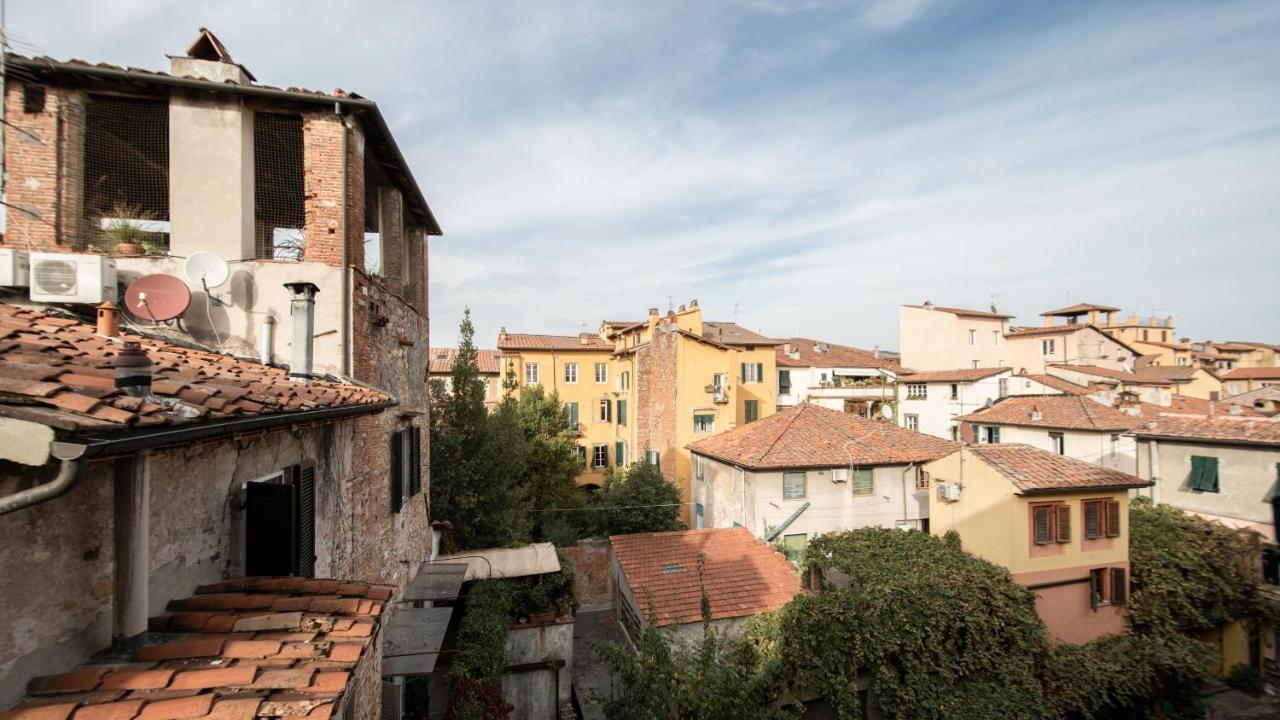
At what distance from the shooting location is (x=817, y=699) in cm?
1163

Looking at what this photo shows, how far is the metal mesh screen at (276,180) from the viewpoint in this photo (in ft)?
23.1

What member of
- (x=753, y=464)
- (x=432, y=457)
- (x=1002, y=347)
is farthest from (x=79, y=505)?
(x=1002, y=347)

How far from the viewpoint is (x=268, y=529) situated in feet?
14.4

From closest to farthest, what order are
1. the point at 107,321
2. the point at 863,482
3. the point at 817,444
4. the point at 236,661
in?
the point at 236,661 < the point at 107,321 < the point at 863,482 < the point at 817,444

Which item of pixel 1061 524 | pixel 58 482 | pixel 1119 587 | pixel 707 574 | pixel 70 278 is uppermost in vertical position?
pixel 70 278

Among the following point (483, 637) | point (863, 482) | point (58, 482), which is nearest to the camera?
point (58, 482)

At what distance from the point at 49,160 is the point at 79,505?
584 centimetres

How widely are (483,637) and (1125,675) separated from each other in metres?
16.7

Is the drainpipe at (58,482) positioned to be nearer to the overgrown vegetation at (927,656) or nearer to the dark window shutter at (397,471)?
the dark window shutter at (397,471)

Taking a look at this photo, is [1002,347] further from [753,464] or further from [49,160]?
[49,160]

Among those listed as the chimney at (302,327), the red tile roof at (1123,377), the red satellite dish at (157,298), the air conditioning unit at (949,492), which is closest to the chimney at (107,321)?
the red satellite dish at (157,298)

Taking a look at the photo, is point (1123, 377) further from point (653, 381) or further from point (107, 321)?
point (107, 321)

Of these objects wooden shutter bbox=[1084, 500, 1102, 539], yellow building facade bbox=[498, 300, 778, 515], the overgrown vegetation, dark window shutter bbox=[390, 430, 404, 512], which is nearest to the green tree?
the overgrown vegetation

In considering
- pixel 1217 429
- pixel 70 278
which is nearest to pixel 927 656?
pixel 70 278
